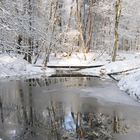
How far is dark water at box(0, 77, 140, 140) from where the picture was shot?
10781 millimetres

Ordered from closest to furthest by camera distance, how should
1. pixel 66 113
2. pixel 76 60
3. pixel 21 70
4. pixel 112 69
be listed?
pixel 66 113
pixel 21 70
pixel 112 69
pixel 76 60

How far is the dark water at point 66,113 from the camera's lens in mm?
10781

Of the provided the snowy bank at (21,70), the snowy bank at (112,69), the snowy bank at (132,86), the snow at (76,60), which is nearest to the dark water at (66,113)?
the snowy bank at (132,86)

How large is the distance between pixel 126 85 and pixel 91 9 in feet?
86.8

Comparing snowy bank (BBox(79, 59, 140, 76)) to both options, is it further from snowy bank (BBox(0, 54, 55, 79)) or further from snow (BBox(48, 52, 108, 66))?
snow (BBox(48, 52, 108, 66))

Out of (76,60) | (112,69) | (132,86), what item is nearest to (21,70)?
(112,69)

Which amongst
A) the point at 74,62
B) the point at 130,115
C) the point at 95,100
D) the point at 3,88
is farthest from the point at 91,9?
the point at 130,115

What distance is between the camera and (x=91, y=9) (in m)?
44.7

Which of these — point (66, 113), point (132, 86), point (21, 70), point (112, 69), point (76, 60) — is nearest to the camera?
point (66, 113)

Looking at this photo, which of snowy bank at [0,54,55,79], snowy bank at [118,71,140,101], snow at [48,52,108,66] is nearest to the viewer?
snowy bank at [118,71,140,101]

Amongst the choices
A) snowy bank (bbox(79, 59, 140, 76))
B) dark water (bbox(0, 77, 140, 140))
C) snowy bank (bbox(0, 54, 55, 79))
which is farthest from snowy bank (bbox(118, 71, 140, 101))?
snowy bank (bbox(0, 54, 55, 79))

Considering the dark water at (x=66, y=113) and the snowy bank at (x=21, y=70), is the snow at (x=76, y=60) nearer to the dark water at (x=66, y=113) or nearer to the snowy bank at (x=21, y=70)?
the snowy bank at (x=21, y=70)

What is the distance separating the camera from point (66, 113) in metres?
13.8

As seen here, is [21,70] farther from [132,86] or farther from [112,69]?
[132,86]
